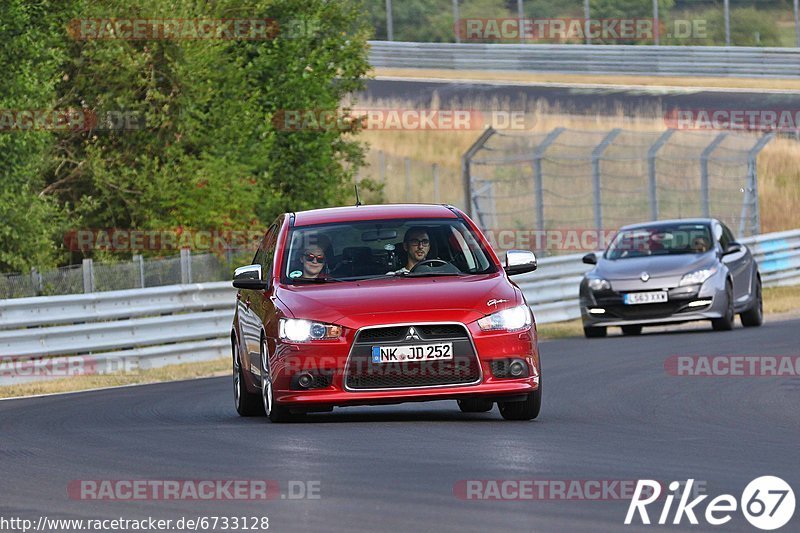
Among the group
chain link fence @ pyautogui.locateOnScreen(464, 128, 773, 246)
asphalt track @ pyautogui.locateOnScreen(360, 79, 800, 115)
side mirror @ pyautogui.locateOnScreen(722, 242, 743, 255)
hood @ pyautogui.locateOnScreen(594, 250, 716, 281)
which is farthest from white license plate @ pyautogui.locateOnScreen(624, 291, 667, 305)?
asphalt track @ pyautogui.locateOnScreen(360, 79, 800, 115)

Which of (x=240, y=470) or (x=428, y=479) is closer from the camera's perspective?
(x=428, y=479)

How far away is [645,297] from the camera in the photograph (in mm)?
22516

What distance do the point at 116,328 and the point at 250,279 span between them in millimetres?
9374

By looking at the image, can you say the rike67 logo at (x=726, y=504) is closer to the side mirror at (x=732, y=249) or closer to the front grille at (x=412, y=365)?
the front grille at (x=412, y=365)

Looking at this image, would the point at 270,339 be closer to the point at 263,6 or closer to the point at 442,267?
the point at 442,267

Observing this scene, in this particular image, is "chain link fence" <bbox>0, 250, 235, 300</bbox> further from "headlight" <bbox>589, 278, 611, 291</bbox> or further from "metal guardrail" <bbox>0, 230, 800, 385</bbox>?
"headlight" <bbox>589, 278, 611, 291</bbox>

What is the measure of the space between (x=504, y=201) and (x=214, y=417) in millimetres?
36580

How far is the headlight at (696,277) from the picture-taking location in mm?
22406

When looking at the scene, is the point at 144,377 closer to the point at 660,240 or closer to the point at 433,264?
the point at 660,240

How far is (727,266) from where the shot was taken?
23.0 m

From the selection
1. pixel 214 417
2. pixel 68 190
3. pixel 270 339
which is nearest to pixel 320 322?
pixel 270 339

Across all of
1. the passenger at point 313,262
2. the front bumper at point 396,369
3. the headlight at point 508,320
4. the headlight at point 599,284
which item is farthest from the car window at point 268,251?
the headlight at point 599,284

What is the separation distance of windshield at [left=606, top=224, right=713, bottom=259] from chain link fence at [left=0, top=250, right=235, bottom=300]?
561 cm

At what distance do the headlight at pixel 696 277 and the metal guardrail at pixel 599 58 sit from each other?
2926 cm
